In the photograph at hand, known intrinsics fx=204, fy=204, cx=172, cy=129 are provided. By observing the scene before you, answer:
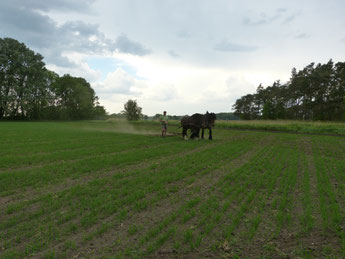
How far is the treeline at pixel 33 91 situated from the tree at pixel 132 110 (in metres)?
18.4

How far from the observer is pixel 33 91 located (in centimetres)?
6088

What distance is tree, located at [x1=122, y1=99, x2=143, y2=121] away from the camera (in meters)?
64.4

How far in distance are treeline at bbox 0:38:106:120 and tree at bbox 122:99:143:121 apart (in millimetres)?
18393

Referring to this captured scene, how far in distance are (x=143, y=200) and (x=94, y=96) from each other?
84219 mm

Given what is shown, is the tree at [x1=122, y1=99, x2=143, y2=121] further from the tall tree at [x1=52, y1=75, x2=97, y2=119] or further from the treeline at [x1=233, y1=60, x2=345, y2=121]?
the treeline at [x1=233, y1=60, x2=345, y2=121]

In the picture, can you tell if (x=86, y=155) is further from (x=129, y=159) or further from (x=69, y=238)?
(x=69, y=238)

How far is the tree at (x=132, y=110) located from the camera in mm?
64375

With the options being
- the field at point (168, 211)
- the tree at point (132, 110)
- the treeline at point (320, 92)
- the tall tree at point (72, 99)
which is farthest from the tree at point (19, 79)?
the treeline at point (320, 92)

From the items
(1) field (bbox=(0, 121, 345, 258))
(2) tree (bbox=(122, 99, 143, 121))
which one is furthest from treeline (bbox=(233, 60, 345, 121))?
(1) field (bbox=(0, 121, 345, 258))

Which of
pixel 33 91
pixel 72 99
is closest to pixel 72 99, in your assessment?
pixel 72 99

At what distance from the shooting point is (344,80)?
150 ft

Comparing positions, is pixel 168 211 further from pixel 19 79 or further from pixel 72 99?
pixel 72 99

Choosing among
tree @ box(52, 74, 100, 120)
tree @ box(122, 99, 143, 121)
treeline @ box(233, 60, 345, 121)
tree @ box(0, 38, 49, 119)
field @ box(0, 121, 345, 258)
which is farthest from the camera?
tree @ box(52, 74, 100, 120)

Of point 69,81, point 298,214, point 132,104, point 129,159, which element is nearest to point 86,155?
point 129,159
